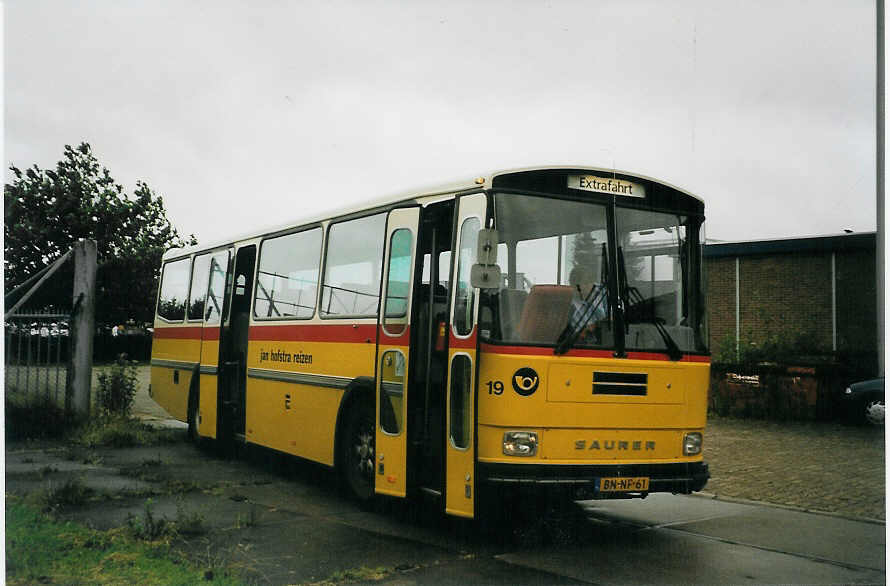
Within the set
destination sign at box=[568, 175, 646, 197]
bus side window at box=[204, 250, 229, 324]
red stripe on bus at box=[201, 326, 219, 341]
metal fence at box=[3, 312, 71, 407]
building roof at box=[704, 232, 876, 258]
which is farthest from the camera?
building roof at box=[704, 232, 876, 258]

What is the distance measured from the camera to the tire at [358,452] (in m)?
9.06

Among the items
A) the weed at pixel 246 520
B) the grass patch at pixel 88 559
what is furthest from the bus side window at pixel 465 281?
the grass patch at pixel 88 559

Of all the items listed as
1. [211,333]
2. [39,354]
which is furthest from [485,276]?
[39,354]

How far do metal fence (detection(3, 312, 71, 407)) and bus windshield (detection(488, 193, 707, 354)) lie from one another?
8.51 meters

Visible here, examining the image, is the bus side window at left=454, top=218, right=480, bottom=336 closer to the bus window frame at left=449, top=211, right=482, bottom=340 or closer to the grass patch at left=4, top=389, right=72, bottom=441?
the bus window frame at left=449, top=211, right=482, bottom=340

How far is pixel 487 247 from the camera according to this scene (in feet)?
23.5

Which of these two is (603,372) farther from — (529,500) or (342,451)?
(342,451)

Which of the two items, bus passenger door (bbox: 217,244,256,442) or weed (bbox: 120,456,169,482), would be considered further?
bus passenger door (bbox: 217,244,256,442)

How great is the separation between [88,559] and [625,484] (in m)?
4.15

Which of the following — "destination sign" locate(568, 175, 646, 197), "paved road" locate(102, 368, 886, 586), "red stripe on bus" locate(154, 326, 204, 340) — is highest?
"destination sign" locate(568, 175, 646, 197)

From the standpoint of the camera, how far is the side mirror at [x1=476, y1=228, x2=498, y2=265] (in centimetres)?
714

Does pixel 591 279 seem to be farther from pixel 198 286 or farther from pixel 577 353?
pixel 198 286

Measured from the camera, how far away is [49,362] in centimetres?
1364

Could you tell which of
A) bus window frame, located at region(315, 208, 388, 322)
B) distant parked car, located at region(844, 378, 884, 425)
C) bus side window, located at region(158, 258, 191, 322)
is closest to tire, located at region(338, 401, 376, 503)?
bus window frame, located at region(315, 208, 388, 322)
